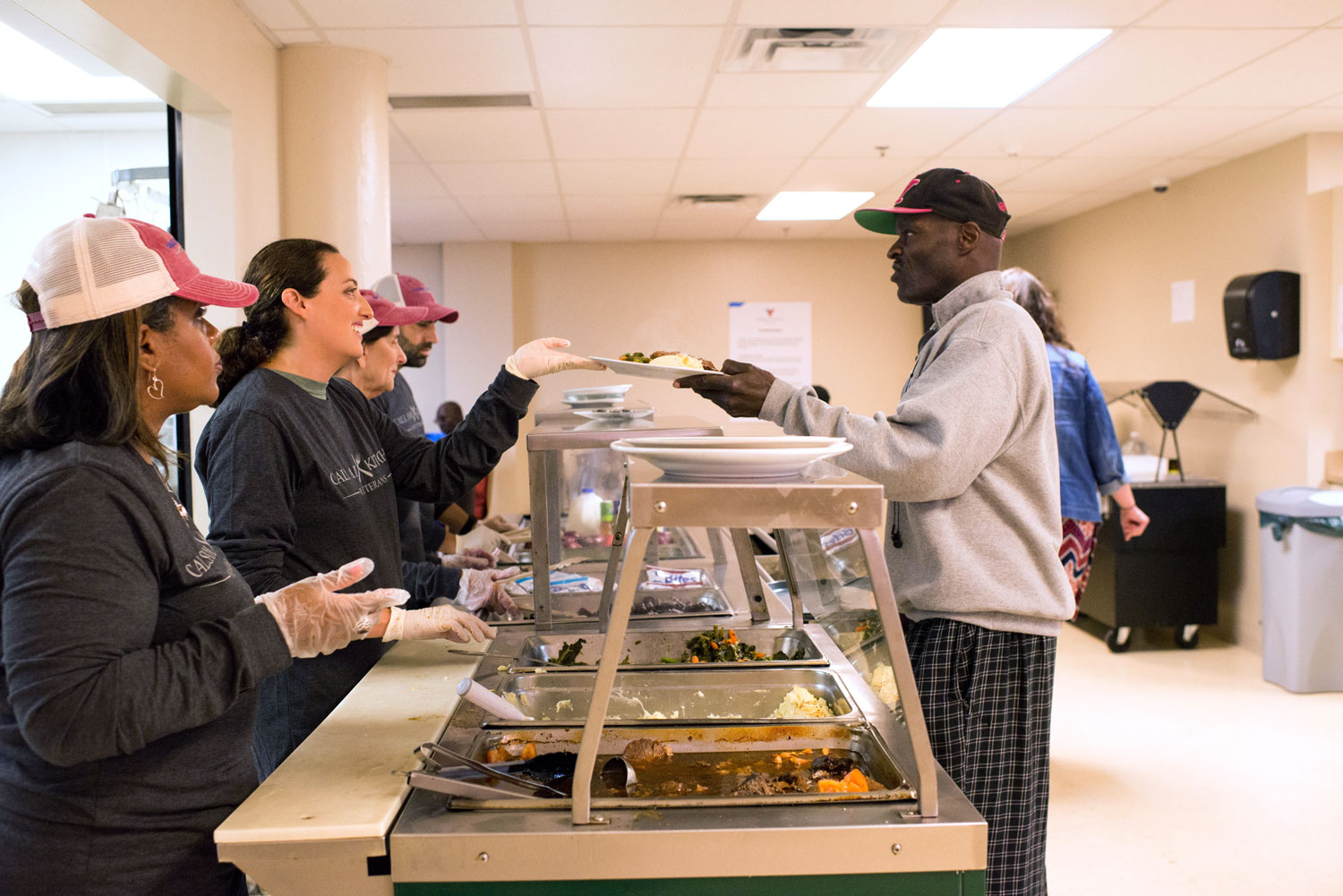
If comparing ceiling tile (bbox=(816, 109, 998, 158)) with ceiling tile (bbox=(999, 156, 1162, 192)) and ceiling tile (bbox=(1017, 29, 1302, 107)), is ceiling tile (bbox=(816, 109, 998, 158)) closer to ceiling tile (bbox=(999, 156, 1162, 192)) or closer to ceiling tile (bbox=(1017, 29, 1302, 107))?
ceiling tile (bbox=(1017, 29, 1302, 107))

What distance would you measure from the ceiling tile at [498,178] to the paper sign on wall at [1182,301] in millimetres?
3616

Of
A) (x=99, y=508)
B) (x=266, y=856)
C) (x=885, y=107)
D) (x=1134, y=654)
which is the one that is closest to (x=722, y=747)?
(x=266, y=856)

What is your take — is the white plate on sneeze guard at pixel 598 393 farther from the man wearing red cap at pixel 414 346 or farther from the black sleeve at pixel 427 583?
the black sleeve at pixel 427 583

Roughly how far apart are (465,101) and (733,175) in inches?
74.1

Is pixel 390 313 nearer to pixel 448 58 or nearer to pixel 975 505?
pixel 448 58

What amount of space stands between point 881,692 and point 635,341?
681cm

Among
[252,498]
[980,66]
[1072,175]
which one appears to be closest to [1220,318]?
[1072,175]

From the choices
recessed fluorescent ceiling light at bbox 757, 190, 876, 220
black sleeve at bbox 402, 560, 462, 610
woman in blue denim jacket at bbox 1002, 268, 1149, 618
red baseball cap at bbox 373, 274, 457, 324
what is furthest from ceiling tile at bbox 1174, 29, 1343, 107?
black sleeve at bbox 402, 560, 462, 610

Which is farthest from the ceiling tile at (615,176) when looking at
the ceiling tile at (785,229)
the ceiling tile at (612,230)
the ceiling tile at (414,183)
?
the ceiling tile at (785,229)

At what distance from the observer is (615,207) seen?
6473 mm

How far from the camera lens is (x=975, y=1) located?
3.02m

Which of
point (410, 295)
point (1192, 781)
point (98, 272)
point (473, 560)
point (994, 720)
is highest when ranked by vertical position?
point (410, 295)

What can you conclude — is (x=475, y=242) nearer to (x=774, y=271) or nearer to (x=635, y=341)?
(x=635, y=341)

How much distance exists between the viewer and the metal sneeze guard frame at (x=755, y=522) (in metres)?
1.09
